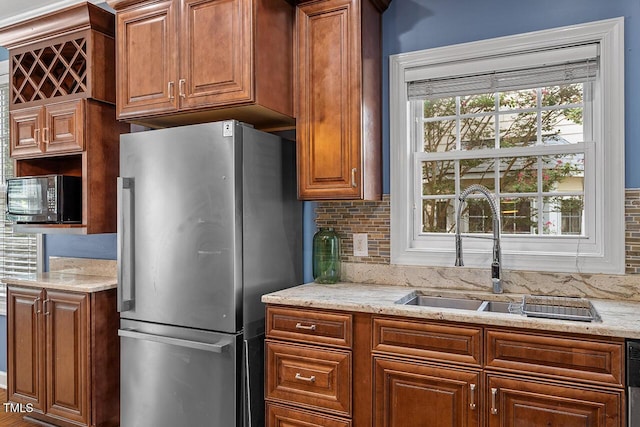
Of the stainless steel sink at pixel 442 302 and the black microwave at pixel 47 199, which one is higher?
the black microwave at pixel 47 199

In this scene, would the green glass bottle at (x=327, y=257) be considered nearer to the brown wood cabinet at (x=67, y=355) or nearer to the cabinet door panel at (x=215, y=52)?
the cabinet door panel at (x=215, y=52)

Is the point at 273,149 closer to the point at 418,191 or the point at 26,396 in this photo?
the point at 418,191

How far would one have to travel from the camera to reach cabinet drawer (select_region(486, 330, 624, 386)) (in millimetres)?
1570

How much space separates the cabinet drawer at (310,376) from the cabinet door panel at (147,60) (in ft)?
4.63

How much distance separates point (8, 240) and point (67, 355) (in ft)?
5.51

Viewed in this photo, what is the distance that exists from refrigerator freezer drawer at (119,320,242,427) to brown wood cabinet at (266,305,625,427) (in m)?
0.20

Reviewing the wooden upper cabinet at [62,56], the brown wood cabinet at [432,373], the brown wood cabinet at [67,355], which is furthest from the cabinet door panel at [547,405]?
the wooden upper cabinet at [62,56]

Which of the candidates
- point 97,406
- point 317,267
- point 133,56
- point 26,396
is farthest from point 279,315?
point 26,396

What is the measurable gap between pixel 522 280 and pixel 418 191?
0.71m

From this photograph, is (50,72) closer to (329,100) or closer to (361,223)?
(329,100)

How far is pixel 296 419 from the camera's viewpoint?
212cm

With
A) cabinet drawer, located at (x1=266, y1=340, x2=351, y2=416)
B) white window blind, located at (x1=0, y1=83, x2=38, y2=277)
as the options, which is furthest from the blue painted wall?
white window blind, located at (x1=0, y1=83, x2=38, y2=277)

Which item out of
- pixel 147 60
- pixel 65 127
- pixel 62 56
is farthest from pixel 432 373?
pixel 62 56

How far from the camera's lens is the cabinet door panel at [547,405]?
5.15 ft
